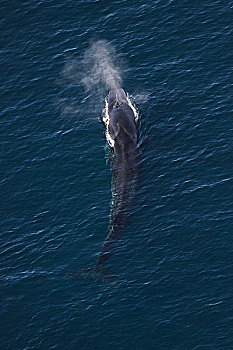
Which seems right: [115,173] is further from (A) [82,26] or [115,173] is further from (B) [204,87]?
(A) [82,26]

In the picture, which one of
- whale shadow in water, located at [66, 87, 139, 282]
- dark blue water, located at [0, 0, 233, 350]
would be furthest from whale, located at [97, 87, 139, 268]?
dark blue water, located at [0, 0, 233, 350]

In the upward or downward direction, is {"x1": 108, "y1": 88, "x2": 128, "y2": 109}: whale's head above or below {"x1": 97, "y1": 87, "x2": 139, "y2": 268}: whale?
above

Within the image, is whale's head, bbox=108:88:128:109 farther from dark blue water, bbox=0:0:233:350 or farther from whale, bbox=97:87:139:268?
dark blue water, bbox=0:0:233:350

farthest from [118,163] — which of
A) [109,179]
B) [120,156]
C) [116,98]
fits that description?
[116,98]

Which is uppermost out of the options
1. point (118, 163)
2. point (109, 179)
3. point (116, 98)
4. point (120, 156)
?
point (116, 98)

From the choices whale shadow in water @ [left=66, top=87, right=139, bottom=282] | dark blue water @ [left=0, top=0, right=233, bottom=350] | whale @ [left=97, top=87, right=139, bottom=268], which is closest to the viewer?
dark blue water @ [left=0, top=0, right=233, bottom=350]

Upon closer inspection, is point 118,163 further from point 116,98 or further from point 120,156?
point 116,98

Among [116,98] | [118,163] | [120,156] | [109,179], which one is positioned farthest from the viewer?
[116,98]

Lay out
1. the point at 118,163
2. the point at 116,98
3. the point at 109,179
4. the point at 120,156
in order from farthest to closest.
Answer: the point at 116,98
the point at 120,156
the point at 118,163
the point at 109,179
